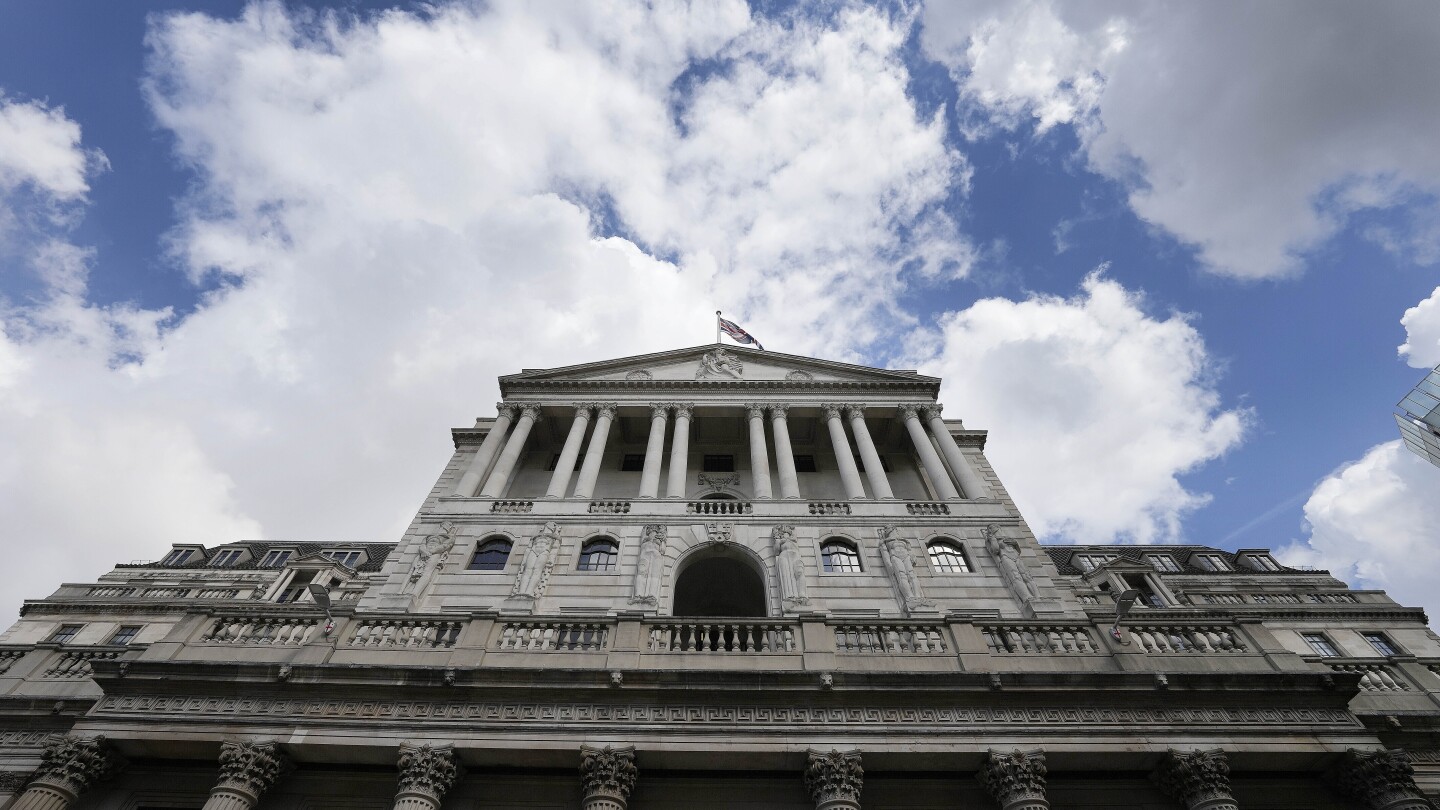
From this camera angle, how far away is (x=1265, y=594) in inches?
1500

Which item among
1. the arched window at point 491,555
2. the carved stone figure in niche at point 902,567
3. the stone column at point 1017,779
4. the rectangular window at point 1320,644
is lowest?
the stone column at point 1017,779

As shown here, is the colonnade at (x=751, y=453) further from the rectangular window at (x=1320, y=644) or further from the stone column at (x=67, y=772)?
the rectangular window at (x=1320, y=644)

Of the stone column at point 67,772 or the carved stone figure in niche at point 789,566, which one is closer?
the stone column at point 67,772

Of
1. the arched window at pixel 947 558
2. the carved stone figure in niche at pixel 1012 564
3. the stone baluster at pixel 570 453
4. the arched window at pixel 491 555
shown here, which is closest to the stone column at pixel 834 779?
the carved stone figure in niche at pixel 1012 564

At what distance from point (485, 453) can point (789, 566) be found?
13.5 metres

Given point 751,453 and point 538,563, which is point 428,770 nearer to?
point 538,563

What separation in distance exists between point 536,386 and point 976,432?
20.5 m

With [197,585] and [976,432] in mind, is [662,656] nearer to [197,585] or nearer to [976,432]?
[976,432]

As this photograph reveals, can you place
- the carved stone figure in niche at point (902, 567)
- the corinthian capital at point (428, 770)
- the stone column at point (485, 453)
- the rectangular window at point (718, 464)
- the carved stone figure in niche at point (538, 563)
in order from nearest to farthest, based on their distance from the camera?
the corinthian capital at point (428, 770) < the carved stone figure in niche at point (902, 567) < the carved stone figure in niche at point (538, 563) < the stone column at point (485, 453) < the rectangular window at point (718, 464)

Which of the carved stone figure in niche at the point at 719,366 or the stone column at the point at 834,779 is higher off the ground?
the carved stone figure in niche at the point at 719,366

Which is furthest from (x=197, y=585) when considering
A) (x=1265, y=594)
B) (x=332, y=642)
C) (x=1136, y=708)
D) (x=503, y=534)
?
(x=1265, y=594)

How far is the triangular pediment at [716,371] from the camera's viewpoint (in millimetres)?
31969

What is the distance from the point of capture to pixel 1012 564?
73.2 feet

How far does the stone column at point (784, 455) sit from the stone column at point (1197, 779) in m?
13.5
